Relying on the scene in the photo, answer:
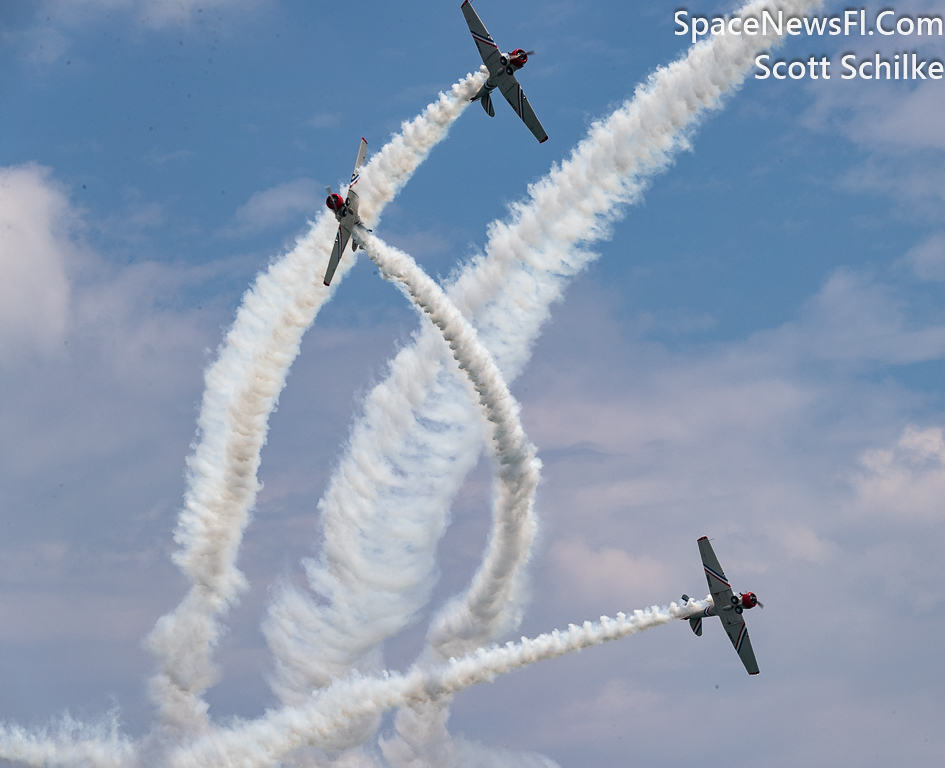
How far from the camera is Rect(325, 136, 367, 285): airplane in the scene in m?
68.6

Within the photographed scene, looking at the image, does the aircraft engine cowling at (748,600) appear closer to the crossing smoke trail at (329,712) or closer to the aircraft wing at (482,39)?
the crossing smoke trail at (329,712)

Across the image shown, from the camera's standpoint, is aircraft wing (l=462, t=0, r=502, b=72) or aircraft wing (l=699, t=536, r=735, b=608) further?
aircraft wing (l=699, t=536, r=735, b=608)

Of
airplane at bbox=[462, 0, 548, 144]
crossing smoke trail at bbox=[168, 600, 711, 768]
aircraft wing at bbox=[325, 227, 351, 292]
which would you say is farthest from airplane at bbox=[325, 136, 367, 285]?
crossing smoke trail at bbox=[168, 600, 711, 768]

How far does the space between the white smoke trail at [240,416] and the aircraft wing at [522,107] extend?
1.79 m

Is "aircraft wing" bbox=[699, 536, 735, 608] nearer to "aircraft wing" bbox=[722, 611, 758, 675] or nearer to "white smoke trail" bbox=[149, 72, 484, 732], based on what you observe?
"aircraft wing" bbox=[722, 611, 758, 675]

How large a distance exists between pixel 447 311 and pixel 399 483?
12.3 meters

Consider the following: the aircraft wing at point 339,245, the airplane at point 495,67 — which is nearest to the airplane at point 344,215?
the aircraft wing at point 339,245

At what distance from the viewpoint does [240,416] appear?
75.4 metres

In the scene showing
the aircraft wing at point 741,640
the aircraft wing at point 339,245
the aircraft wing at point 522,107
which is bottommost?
the aircraft wing at point 741,640

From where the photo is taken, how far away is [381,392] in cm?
7700

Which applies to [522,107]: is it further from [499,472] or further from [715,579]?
[715,579]

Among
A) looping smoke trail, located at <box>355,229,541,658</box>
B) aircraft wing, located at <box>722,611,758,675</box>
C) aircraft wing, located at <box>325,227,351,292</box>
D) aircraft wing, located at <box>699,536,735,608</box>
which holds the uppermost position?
aircraft wing, located at <box>325,227,351,292</box>

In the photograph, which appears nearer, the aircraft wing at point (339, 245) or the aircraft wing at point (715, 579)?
the aircraft wing at point (339, 245)

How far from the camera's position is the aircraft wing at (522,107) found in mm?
70562
